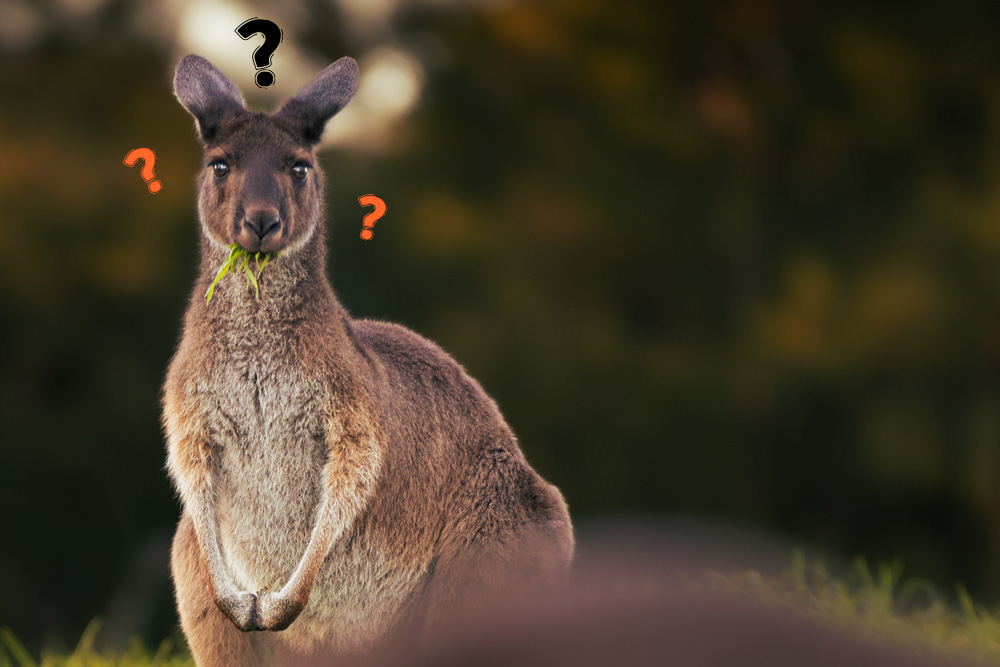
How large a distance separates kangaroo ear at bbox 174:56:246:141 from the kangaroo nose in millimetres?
359

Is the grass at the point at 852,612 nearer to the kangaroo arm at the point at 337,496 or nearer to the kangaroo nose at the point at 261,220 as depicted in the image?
the kangaroo arm at the point at 337,496

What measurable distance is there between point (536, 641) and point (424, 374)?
2003 millimetres

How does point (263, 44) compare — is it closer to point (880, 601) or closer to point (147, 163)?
point (147, 163)

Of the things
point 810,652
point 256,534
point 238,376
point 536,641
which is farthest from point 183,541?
point 810,652

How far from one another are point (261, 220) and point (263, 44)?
581 millimetres

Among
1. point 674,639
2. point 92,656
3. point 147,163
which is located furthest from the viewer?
point 92,656

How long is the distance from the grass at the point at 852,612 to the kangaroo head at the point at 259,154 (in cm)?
224

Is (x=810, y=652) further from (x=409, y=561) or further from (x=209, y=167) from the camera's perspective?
(x=209, y=167)

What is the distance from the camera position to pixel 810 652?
1599mm

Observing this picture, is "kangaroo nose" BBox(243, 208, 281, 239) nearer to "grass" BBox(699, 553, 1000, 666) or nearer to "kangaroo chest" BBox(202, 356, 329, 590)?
"kangaroo chest" BBox(202, 356, 329, 590)

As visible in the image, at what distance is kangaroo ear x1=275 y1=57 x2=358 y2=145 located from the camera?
3193mm

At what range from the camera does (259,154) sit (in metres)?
3.10

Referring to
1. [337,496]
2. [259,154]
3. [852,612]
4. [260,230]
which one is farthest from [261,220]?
[852,612]

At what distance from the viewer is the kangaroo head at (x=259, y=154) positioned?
9.90ft
